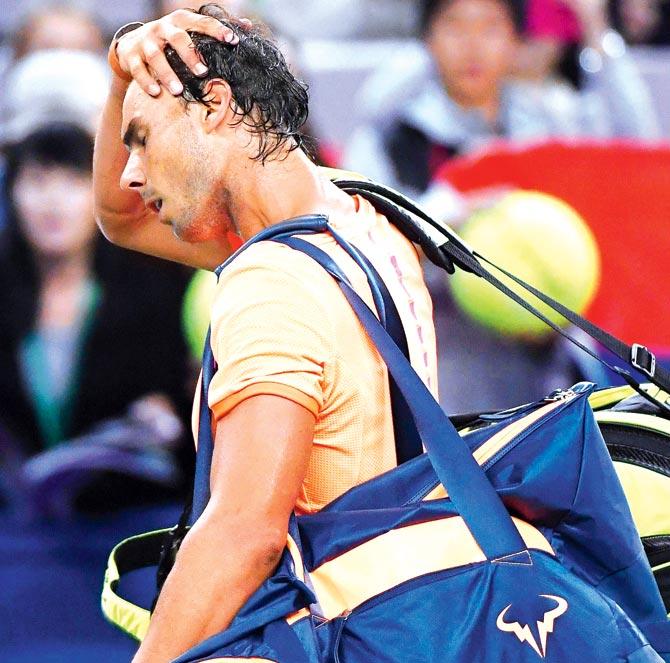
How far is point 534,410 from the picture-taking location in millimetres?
1334

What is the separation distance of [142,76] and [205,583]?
61 cm

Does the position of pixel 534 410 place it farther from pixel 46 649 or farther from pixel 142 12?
pixel 142 12

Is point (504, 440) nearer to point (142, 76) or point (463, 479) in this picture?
point (463, 479)

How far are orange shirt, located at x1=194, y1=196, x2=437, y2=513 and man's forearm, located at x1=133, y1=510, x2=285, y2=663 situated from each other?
125mm

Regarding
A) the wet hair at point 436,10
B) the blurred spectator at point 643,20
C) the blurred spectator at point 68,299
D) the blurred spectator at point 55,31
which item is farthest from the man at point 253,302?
the blurred spectator at point 643,20

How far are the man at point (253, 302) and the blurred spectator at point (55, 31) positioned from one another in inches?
105

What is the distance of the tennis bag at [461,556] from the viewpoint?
120cm

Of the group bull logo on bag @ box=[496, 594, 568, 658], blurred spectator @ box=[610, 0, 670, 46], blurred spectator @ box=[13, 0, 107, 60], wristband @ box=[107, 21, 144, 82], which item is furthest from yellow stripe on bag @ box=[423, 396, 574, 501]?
blurred spectator @ box=[610, 0, 670, 46]

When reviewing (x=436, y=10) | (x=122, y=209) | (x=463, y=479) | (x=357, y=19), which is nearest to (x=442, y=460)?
(x=463, y=479)

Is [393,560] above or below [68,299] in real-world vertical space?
above

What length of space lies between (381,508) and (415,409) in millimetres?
109

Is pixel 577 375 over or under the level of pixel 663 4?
under

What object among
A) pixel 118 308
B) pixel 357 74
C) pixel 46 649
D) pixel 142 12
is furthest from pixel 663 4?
pixel 46 649

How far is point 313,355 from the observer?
1.24 metres
